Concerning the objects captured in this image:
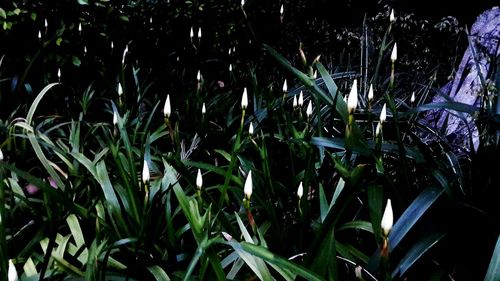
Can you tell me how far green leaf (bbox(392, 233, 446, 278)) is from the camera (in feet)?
4.19

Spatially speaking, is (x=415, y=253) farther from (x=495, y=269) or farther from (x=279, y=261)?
(x=279, y=261)

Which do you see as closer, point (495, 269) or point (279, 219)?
point (495, 269)

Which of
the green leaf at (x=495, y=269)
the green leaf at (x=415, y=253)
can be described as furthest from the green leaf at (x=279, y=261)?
the green leaf at (x=495, y=269)

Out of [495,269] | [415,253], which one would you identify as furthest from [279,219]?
[495,269]

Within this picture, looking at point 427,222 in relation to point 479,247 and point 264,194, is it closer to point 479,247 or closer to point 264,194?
point 479,247

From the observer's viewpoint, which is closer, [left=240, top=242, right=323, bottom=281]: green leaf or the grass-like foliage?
[left=240, top=242, right=323, bottom=281]: green leaf

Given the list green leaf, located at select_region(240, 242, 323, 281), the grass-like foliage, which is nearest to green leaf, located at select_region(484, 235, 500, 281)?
the grass-like foliage

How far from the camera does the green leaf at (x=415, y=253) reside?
1278 mm

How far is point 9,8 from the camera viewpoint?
2.90m

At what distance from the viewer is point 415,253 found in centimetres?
130

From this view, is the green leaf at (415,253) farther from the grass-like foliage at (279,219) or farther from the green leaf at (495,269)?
the green leaf at (495,269)

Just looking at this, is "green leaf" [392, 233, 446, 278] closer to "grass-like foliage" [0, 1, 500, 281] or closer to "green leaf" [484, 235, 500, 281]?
"grass-like foliage" [0, 1, 500, 281]

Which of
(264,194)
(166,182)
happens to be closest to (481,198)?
(264,194)

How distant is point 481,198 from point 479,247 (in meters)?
0.16
